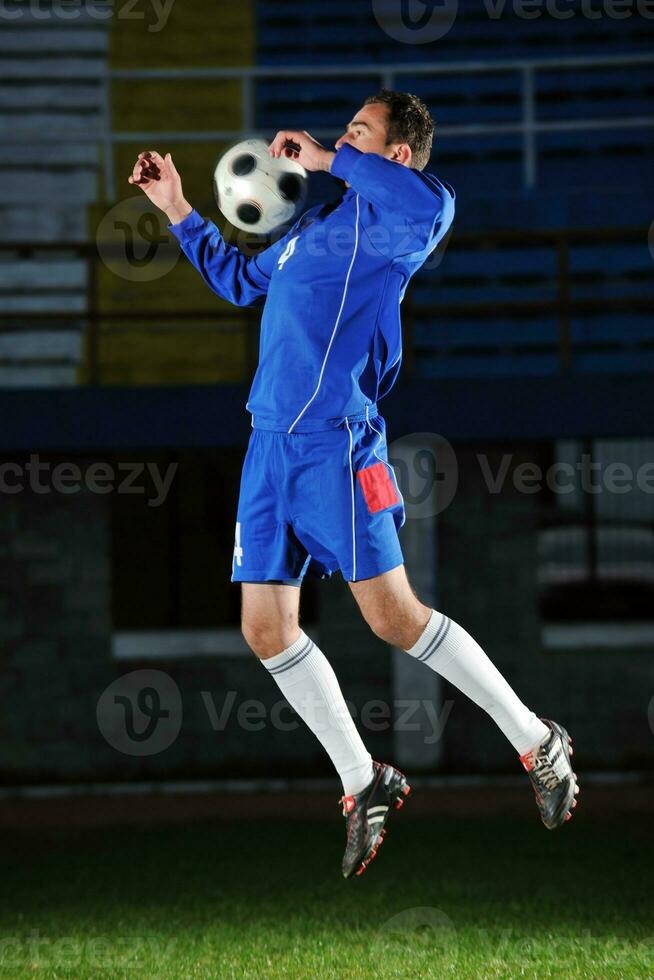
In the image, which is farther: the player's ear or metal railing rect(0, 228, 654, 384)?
metal railing rect(0, 228, 654, 384)

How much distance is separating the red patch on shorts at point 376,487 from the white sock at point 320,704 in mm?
541

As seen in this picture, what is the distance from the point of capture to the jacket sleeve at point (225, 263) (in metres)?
4.64

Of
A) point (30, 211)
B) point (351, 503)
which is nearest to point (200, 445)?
point (30, 211)

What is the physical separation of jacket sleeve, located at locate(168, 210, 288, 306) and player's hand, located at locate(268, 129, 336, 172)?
369 millimetres

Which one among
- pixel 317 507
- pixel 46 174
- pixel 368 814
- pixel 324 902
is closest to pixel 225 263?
pixel 317 507

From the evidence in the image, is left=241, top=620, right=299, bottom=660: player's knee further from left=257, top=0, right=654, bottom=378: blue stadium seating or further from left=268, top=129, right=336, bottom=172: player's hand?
left=257, top=0, right=654, bottom=378: blue stadium seating

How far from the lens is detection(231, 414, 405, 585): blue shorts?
430 cm

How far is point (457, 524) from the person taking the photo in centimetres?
1302

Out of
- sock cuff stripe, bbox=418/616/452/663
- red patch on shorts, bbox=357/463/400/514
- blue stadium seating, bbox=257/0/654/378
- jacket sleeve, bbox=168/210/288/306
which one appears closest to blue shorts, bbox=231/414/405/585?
red patch on shorts, bbox=357/463/400/514

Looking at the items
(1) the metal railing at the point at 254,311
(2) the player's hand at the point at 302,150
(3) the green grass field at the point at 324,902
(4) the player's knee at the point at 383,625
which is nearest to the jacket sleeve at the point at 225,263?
(2) the player's hand at the point at 302,150

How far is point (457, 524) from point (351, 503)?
28.8 ft

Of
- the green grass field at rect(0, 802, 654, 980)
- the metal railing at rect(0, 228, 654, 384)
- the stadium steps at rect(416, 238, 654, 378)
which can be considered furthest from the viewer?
the stadium steps at rect(416, 238, 654, 378)

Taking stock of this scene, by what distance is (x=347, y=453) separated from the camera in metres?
4.37

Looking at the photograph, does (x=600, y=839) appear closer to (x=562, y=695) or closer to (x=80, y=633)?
(x=562, y=695)
